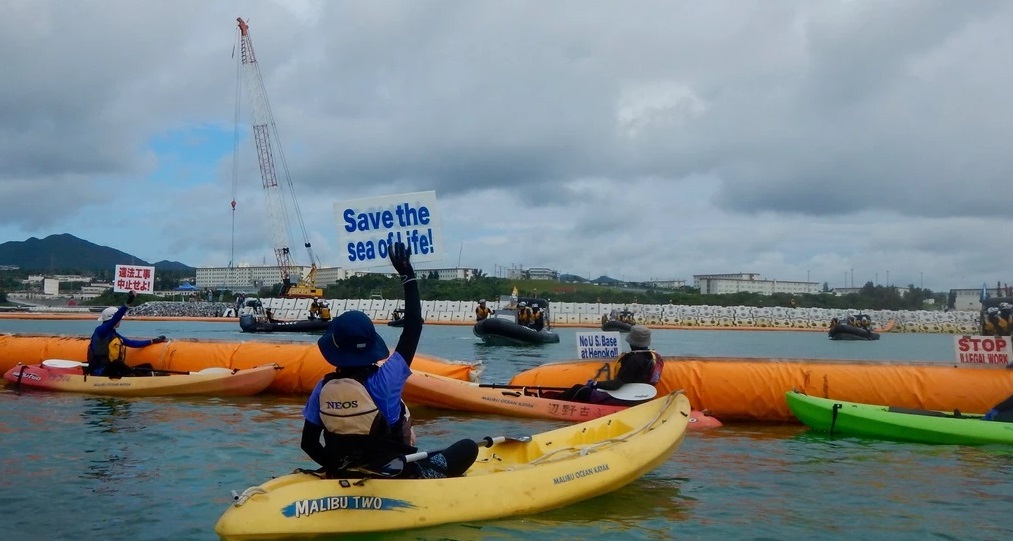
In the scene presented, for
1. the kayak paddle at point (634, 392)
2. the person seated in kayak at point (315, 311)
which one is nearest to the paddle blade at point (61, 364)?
the kayak paddle at point (634, 392)

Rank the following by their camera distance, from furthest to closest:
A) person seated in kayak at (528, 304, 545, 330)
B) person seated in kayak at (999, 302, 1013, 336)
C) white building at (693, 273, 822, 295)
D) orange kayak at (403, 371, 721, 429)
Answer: white building at (693, 273, 822, 295) < person seated in kayak at (528, 304, 545, 330) < person seated in kayak at (999, 302, 1013, 336) < orange kayak at (403, 371, 721, 429)

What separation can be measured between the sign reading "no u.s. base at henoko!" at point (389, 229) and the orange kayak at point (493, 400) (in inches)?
147

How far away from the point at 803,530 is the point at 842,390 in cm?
492

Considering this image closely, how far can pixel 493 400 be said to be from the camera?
1037 centimetres

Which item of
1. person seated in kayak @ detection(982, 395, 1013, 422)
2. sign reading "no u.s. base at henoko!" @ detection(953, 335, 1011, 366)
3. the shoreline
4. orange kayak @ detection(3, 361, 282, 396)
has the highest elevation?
sign reading "no u.s. base at henoko!" @ detection(953, 335, 1011, 366)

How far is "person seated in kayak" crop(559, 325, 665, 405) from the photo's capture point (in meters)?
9.62

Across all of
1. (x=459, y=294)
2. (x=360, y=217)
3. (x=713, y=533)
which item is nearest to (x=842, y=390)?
(x=713, y=533)

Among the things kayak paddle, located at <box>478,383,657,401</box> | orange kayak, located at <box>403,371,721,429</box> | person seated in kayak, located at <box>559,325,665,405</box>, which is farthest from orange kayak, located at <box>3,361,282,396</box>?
kayak paddle, located at <box>478,383,657,401</box>

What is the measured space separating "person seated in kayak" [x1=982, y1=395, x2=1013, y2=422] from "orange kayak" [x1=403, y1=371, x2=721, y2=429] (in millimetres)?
2905

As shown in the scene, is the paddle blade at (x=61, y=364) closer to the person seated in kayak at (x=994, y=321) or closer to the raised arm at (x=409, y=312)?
the raised arm at (x=409, y=312)

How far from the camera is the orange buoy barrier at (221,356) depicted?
12.0 meters

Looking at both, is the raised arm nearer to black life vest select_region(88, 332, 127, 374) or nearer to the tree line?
black life vest select_region(88, 332, 127, 374)

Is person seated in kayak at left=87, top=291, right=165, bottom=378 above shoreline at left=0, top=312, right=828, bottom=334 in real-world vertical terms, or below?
above

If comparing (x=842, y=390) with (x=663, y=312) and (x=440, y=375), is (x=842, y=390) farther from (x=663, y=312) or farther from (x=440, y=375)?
(x=663, y=312)
